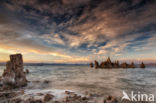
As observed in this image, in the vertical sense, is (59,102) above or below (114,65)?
above

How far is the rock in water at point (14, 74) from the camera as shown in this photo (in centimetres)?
1318

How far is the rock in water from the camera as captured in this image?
1318 cm

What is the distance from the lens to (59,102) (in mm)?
8000

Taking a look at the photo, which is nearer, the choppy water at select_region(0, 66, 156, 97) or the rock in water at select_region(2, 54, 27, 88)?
the rock in water at select_region(2, 54, 27, 88)

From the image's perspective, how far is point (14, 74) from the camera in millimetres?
13531

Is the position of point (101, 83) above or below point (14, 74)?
below

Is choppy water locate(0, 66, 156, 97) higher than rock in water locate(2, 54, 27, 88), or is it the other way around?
rock in water locate(2, 54, 27, 88)

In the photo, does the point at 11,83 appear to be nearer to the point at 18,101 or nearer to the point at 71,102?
the point at 18,101

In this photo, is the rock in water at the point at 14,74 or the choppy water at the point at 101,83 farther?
the choppy water at the point at 101,83

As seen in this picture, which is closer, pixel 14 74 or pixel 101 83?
pixel 14 74

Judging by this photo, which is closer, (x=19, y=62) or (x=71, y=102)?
(x=71, y=102)

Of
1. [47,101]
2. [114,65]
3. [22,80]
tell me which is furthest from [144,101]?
[114,65]

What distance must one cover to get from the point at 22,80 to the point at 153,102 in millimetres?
19169

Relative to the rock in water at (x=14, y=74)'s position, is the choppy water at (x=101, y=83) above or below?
below
